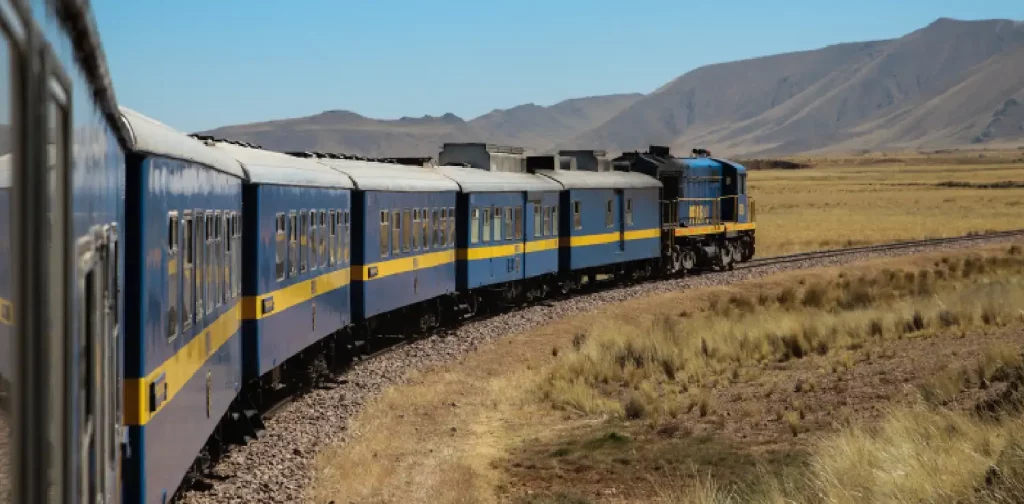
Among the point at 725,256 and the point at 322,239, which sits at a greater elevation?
the point at 322,239

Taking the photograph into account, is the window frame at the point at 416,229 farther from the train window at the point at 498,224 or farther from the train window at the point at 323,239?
the train window at the point at 323,239

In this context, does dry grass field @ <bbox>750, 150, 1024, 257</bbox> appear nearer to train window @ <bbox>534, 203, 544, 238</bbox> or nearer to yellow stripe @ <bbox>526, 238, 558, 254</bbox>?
yellow stripe @ <bbox>526, 238, 558, 254</bbox>

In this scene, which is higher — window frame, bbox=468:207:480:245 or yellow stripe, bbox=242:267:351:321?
window frame, bbox=468:207:480:245

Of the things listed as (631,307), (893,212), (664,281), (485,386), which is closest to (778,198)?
(893,212)

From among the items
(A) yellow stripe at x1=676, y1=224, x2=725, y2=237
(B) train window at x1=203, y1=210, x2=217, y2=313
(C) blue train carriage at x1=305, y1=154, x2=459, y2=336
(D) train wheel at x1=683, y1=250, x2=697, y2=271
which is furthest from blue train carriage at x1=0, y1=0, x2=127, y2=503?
(D) train wheel at x1=683, y1=250, x2=697, y2=271

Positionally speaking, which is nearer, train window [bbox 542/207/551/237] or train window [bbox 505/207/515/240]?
train window [bbox 505/207/515/240]

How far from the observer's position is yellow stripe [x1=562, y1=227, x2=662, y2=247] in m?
32.5

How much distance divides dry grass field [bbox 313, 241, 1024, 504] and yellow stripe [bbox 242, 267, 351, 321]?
1.60 m

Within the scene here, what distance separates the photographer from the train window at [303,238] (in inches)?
636

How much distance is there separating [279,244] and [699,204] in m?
27.5

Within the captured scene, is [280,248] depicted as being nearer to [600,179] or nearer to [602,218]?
[602,218]

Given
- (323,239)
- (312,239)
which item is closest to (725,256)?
(323,239)

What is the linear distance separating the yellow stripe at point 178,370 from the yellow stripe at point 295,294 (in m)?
1.11

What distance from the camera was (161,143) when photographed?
7.61 meters
